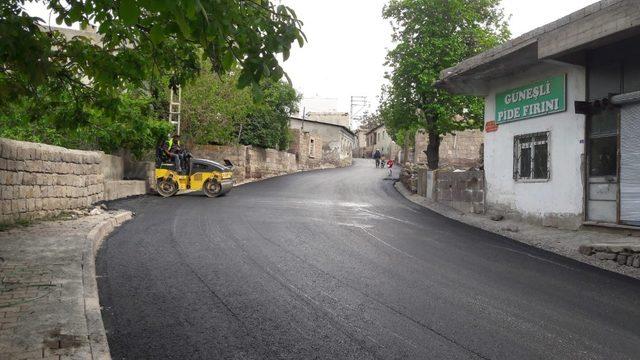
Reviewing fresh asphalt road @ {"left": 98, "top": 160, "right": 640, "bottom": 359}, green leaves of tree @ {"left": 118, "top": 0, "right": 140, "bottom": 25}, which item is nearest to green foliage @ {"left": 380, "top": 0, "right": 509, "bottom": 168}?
fresh asphalt road @ {"left": 98, "top": 160, "right": 640, "bottom": 359}

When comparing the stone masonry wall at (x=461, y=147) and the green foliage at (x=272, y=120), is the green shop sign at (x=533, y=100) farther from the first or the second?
the stone masonry wall at (x=461, y=147)

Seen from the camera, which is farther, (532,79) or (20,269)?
(532,79)

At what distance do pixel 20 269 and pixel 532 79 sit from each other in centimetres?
1285

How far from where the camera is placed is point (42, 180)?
10.9 metres

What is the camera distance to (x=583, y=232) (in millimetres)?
11570

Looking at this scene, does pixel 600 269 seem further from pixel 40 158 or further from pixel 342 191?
pixel 342 191

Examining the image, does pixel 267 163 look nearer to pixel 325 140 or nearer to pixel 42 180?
pixel 42 180

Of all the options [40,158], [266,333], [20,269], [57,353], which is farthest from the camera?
[40,158]

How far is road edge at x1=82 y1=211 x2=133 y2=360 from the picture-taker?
12.1 feet

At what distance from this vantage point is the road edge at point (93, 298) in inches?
146

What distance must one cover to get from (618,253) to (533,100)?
239 inches

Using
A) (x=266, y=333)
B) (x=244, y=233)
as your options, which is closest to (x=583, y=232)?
(x=244, y=233)

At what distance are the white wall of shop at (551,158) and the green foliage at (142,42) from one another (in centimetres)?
936

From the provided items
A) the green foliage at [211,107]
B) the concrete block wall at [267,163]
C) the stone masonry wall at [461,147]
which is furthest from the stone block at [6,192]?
the stone masonry wall at [461,147]
